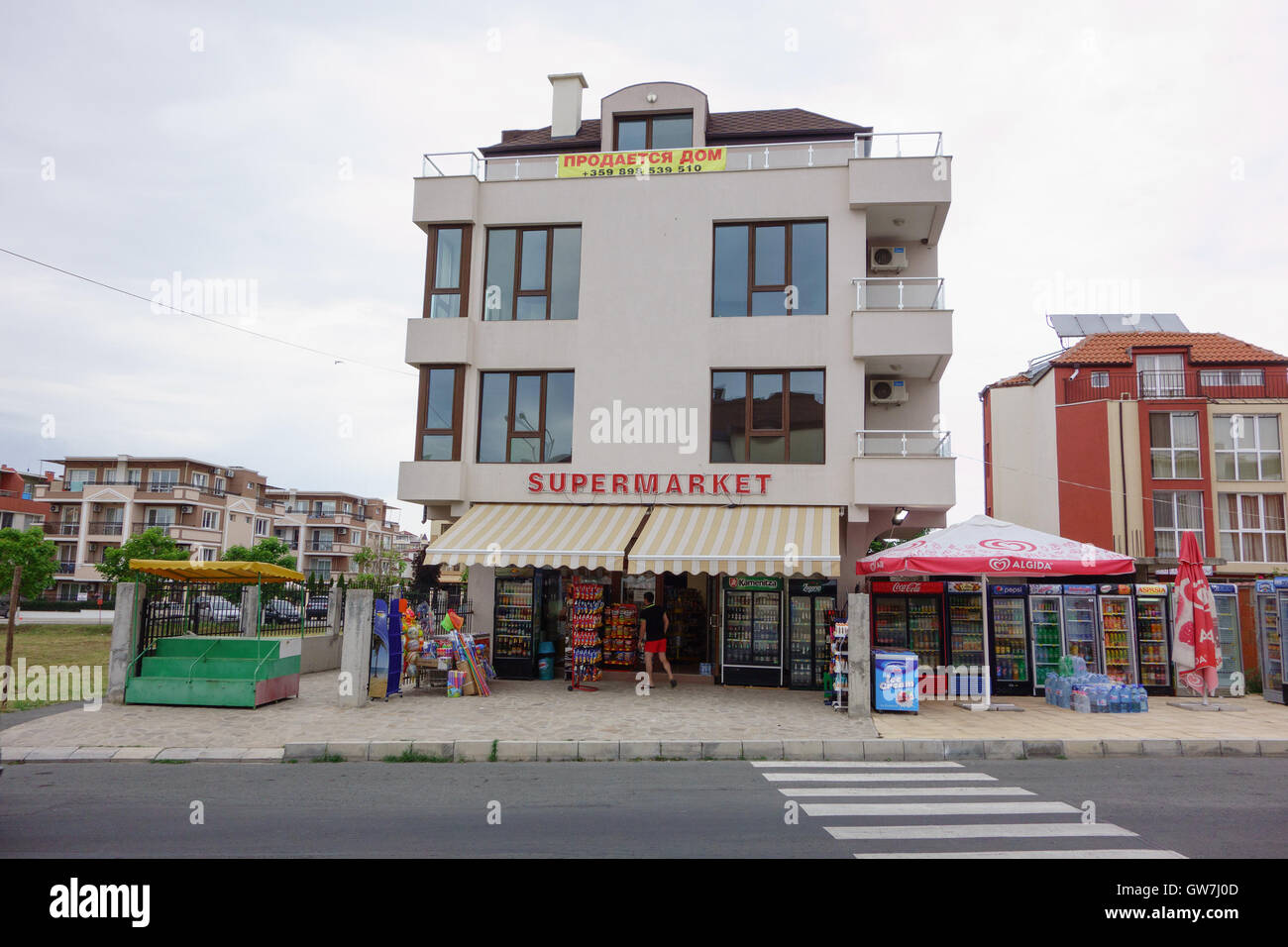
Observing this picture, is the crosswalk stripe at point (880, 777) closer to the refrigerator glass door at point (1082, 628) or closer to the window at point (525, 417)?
the refrigerator glass door at point (1082, 628)

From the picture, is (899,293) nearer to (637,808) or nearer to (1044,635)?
(1044,635)

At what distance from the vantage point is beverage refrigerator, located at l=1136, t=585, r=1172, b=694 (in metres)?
15.2

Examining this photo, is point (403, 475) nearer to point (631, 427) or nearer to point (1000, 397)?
point (631, 427)

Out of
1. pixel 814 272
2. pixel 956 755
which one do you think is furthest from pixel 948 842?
pixel 814 272

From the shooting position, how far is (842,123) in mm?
20062

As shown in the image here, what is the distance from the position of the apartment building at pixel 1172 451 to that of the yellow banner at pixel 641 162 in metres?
23.8

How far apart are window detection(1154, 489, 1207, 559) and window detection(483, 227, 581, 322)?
27.3 metres

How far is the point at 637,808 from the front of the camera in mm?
7406

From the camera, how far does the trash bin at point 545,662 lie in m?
16.8

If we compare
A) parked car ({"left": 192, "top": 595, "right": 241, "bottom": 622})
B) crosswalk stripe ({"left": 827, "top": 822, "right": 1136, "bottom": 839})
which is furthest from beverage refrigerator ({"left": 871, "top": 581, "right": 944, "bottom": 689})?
parked car ({"left": 192, "top": 595, "right": 241, "bottom": 622})

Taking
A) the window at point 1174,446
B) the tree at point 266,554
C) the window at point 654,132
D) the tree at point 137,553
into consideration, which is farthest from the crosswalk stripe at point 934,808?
the tree at point 266,554

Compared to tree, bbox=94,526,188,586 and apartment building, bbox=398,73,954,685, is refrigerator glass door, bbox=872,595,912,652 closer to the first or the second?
apartment building, bbox=398,73,954,685
